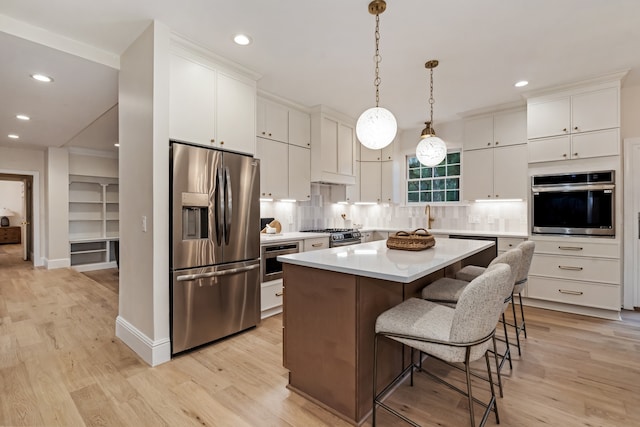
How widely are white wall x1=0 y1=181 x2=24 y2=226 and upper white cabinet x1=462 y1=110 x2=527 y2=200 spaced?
46.5ft

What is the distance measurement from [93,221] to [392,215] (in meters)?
6.52

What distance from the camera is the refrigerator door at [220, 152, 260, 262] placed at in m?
2.79

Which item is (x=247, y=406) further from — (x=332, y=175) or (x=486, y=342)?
(x=332, y=175)

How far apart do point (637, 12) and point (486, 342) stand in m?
2.76

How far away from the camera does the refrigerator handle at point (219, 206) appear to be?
2709 millimetres

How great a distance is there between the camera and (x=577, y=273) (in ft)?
11.5

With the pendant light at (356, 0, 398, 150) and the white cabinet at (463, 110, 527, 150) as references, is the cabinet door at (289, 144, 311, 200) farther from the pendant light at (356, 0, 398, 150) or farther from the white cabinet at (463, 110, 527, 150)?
the white cabinet at (463, 110, 527, 150)

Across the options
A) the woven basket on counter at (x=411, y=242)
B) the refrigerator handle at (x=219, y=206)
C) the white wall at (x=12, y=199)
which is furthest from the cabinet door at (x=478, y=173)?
the white wall at (x=12, y=199)

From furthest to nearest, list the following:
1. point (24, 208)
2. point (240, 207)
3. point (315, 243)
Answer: point (24, 208), point (315, 243), point (240, 207)

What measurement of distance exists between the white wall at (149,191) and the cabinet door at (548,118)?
4056 mm

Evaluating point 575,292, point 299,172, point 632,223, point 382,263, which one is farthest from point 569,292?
point 299,172

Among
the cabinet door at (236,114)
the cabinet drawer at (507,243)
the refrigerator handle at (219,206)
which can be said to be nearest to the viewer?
the refrigerator handle at (219,206)

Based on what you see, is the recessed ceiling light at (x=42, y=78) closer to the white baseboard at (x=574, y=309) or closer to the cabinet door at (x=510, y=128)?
the cabinet door at (x=510, y=128)

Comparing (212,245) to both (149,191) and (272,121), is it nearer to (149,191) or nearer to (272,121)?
(149,191)
